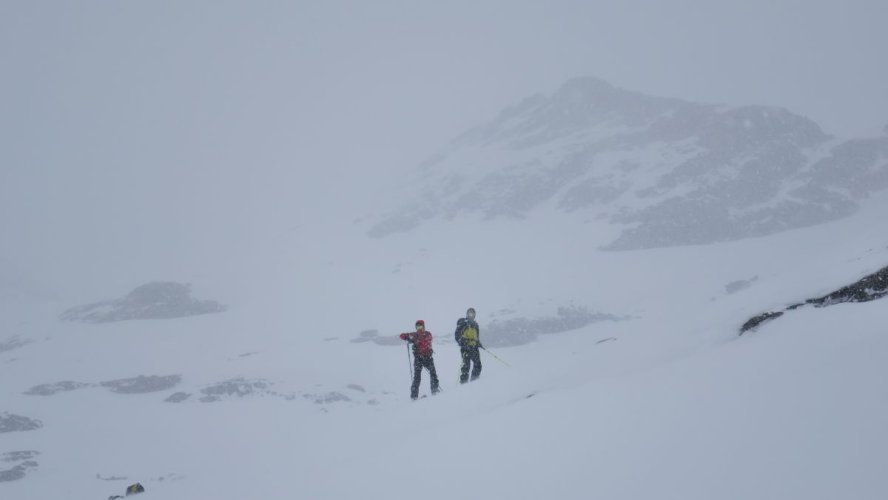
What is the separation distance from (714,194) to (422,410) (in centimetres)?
7250

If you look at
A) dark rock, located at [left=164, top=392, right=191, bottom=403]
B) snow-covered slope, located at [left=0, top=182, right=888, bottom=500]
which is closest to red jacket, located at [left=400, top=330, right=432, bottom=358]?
snow-covered slope, located at [left=0, top=182, right=888, bottom=500]

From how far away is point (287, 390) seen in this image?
116 ft

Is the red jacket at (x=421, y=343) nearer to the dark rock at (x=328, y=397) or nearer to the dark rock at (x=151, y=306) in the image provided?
the dark rock at (x=328, y=397)

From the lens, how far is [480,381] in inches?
426

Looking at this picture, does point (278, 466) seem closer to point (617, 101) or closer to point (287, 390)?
point (287, 390)

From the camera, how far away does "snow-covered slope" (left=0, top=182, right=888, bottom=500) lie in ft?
11.2

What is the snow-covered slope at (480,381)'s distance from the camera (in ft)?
11.2

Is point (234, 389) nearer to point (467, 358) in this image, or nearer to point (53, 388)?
point (53, 388)

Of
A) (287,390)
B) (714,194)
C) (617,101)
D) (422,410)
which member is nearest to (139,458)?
(287,390)

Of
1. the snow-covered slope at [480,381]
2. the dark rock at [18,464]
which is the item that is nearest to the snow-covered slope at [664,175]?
the snow-covered slope at [480,381]

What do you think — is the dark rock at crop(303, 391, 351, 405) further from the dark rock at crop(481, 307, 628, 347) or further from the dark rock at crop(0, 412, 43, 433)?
the dark rock at crop(481, 307, 628, 347)

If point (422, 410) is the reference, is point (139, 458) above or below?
below

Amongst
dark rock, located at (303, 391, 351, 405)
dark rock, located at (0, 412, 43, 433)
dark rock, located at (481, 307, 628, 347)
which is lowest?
dark rock, located at (303, 391, 351, 405)

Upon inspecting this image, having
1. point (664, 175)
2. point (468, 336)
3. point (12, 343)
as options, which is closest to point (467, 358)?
point (468, 336)
